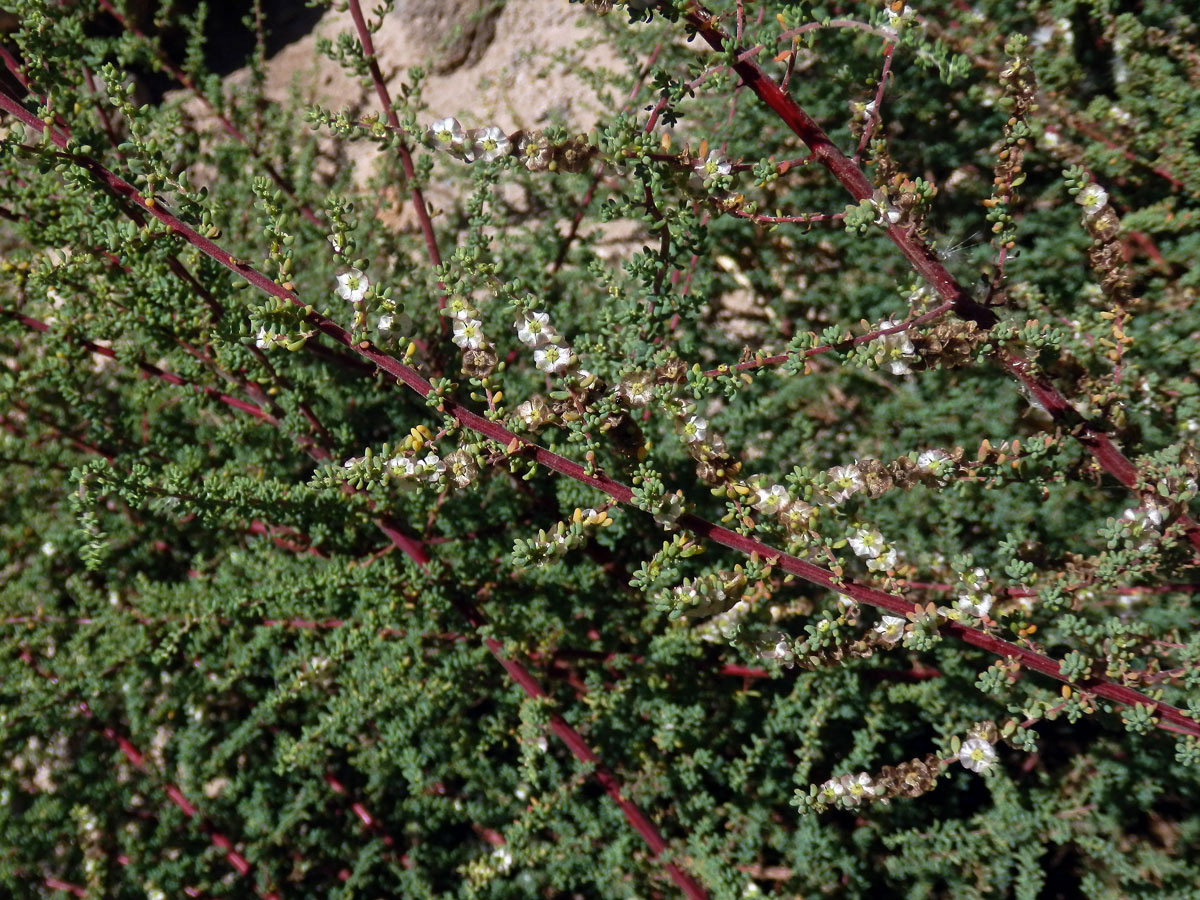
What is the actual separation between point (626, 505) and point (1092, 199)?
1.01 m

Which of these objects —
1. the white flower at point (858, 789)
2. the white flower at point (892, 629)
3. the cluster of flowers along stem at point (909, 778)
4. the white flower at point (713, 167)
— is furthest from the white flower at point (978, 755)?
the white flower at point (713, 167)

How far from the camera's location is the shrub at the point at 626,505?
5.47 ft

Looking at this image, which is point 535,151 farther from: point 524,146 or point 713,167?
point 713,167

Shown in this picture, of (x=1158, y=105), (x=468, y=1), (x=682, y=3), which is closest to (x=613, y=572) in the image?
(x=682, y=3)

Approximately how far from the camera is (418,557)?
207 centimetres

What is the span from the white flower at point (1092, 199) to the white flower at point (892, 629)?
773 mm

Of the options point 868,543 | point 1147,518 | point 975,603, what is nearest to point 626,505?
point 868,543

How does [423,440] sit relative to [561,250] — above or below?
below

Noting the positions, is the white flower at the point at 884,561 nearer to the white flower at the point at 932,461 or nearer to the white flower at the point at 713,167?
the white flower at the point at 932,461

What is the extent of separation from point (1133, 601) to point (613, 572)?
121 centimetres

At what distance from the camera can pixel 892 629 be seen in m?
1.45

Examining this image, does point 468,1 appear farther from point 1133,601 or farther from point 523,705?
point 1133,601

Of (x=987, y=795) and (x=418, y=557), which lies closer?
(x=418, y=557)

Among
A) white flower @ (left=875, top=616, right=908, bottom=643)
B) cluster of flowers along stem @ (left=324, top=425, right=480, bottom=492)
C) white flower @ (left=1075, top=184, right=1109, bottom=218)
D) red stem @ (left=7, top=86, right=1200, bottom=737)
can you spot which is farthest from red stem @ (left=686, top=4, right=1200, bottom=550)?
cluster of flowers along stem @ (left=324, top=425, right=480, bottom=492)
